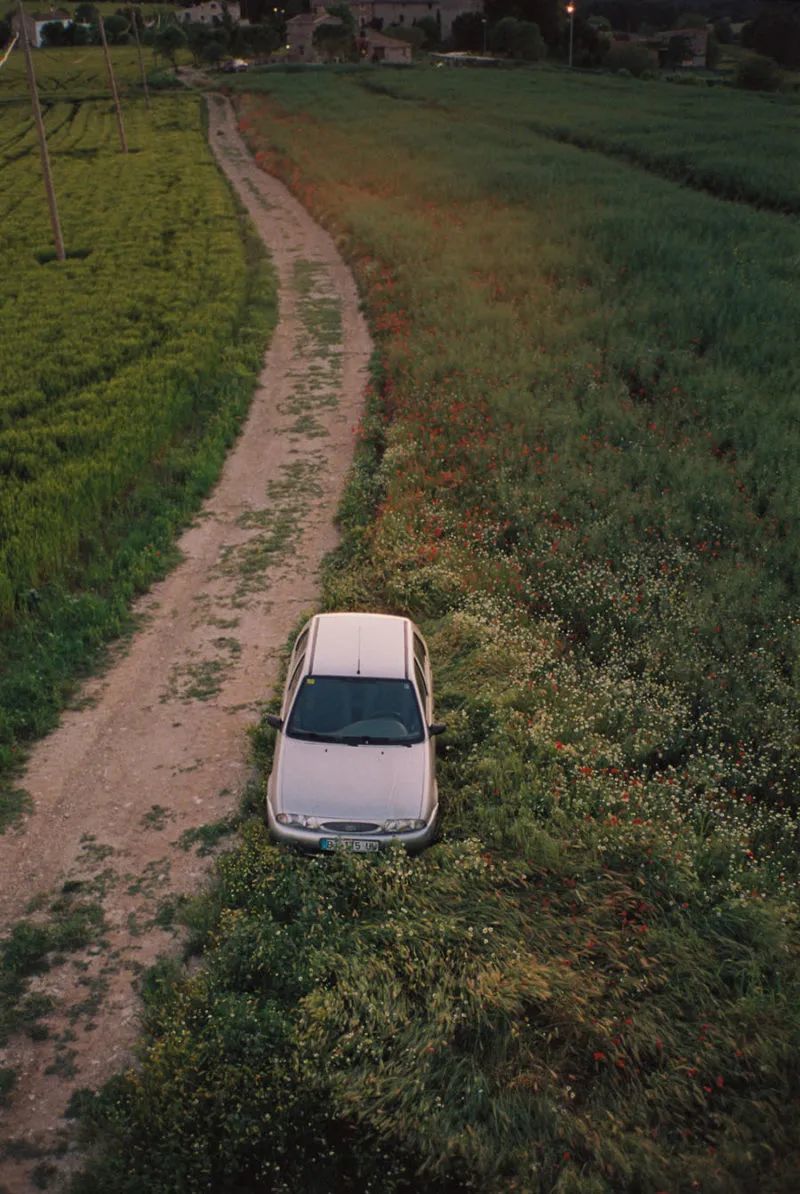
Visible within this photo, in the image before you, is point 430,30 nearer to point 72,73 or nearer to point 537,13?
point 537,13

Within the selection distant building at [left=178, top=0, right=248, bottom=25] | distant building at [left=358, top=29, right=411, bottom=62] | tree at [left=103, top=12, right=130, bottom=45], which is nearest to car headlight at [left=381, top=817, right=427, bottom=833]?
distant building at [left=358, top=29, right=411, bottom=62]

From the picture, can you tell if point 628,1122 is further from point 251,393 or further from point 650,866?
point 251,393

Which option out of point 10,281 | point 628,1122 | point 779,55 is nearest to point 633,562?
point 628,1122

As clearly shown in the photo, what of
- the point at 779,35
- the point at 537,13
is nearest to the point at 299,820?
the point at 537,13

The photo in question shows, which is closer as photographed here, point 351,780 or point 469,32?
point 351,780

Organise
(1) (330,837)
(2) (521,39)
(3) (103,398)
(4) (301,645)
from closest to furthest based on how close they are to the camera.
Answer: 1. (1) (330,837)
2. (4) (301,645)
3. (3) (103,398)
4. (2) (521,39)

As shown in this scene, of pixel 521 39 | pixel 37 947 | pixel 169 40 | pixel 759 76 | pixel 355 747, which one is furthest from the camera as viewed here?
pixel 521 39

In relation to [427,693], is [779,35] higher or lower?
higher
